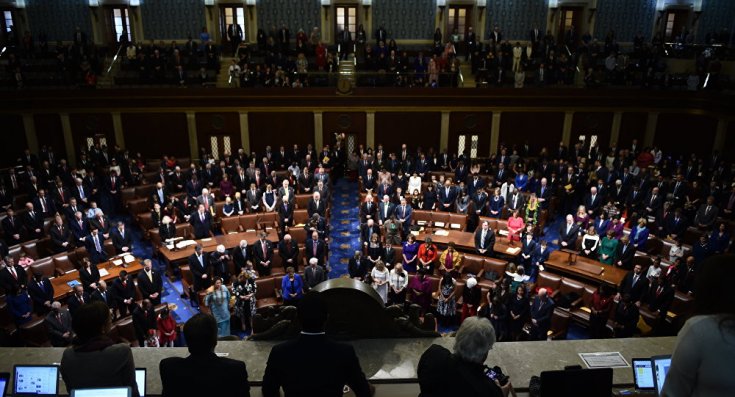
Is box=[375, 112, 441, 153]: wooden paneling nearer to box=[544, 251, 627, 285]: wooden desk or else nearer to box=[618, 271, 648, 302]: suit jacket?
box=[544, 251, 627, 285]: wooden desk

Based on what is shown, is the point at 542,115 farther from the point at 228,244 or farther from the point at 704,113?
the point at 228,244

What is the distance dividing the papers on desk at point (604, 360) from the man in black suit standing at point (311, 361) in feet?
7.17

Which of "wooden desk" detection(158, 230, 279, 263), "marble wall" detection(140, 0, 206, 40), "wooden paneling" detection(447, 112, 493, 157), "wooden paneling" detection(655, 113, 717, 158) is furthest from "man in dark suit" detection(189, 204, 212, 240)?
"wooden paneling" detection(655, 113, 717, 158)

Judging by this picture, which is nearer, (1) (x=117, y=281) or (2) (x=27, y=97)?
(1) (x=117, y=281)

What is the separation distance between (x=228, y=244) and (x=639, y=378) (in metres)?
9.67

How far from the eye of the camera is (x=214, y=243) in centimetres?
1201

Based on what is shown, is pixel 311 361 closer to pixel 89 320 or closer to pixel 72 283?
pixel 89 320

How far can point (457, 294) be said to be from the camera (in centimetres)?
1010

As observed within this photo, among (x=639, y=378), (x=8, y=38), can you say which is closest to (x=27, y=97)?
(x=8, y=38)

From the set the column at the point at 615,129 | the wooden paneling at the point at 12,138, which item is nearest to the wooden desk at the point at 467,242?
the column at the point at 615,129

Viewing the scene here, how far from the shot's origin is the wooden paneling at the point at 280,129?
2016 centimetres

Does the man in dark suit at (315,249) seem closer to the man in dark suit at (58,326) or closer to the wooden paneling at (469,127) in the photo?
the man in dark suit at (58,326)

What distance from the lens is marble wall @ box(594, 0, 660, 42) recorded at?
22.7 metres

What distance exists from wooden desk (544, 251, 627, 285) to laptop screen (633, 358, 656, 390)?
687cm
